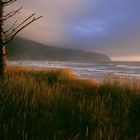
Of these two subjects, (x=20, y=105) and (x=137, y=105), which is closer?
(x=20, y=105)

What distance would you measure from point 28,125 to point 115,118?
1.48 metres

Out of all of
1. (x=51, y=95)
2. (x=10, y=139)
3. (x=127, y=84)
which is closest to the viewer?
(x=10, y=139)

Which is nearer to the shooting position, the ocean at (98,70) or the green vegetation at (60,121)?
the green vegetation at (60,121)

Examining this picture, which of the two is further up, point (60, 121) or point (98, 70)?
point (60, 121)

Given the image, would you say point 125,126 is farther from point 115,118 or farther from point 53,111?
point 53,111

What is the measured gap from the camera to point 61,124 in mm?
4180

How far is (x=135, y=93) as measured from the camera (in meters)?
7.34

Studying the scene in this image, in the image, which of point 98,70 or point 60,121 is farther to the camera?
point 98,70

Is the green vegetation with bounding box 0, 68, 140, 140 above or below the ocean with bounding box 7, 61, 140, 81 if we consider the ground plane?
above

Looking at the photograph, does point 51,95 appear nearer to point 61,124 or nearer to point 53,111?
point 53,111

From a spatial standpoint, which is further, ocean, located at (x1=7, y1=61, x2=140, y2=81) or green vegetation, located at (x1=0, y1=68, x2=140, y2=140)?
ocean, located at (x1=7, y1=61, x2=140, y2=81)

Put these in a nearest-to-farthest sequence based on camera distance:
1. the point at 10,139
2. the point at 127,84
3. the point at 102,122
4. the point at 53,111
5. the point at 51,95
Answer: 1. the point at 10,139
2. the point at 102,122
3. the point at 53,111
4. the point at 51,95
5. the point at 127,84

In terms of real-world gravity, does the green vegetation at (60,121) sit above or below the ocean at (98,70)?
above

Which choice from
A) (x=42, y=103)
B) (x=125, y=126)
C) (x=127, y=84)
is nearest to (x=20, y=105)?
(x=42, y=103)
